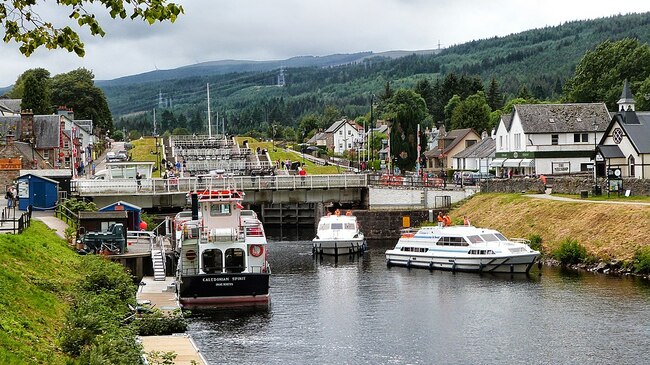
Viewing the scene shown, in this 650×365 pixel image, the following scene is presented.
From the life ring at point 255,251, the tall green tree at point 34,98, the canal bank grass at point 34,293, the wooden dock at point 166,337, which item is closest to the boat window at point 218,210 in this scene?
the life ring at point 255,251

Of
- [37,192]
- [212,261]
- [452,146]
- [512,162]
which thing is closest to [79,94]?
[452,146]

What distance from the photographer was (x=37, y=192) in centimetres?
7450

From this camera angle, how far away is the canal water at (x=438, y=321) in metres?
39.2

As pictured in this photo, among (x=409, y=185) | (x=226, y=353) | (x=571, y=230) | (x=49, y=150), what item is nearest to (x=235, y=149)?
(x=49, y=150)

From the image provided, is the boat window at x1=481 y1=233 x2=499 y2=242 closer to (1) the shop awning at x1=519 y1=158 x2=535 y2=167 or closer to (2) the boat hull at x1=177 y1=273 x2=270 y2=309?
(2) the boat hull at x1=177 y1=273 x2=270 y2=309

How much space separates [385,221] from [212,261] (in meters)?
39.1

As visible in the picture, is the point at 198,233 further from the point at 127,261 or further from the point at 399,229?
the point at 399,229

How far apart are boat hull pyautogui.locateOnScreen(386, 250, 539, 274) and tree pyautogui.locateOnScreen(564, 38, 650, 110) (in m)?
80.1

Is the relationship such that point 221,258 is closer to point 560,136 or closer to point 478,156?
point 560,136

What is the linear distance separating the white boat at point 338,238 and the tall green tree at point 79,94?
114 m

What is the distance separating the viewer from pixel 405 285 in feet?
196

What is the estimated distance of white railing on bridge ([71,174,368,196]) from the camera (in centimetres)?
8456

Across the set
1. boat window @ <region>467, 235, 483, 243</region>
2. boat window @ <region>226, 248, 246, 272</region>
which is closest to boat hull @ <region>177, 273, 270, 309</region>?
boat window @ <region>226, 248, 246, 272</region>

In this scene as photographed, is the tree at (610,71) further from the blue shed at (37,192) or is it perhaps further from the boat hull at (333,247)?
the blue shed at (37,192)
